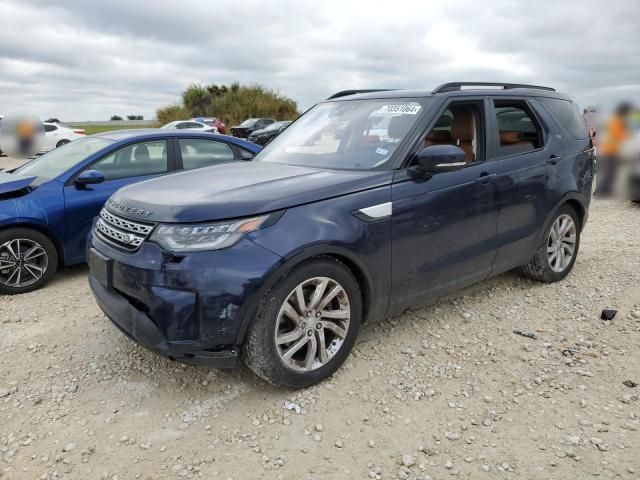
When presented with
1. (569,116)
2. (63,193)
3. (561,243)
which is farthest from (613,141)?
(63,193)

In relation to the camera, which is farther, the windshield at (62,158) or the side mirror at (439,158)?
the windshield at (62,158)

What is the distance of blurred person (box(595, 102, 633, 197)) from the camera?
247 inches

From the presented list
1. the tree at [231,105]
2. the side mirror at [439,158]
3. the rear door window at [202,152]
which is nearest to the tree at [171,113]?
the tree at [231,105]

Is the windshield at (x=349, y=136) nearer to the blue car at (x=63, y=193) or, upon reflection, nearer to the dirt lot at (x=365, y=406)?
the blue car at (x=63, y=193)

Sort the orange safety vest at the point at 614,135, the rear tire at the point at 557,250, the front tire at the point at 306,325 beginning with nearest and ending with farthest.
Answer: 1. the front tire at the point at 306,325
2. the rear tire at the point at 557,250
3. the orange safety vest at the point at 614,135

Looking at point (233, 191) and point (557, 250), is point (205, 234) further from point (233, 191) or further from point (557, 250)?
point (557, 250)

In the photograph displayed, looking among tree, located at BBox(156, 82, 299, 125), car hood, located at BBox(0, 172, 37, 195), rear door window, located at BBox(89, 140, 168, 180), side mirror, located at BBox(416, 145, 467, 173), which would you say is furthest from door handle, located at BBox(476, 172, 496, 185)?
tree, located at BBox(156, 82, 299, 125)

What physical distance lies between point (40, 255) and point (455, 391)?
398 centimetres

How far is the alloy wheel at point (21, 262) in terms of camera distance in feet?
15.8

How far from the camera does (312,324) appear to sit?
10.0ft

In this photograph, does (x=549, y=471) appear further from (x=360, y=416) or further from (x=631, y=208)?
(x=631, y=208)

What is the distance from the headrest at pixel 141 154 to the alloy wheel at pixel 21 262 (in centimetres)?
136

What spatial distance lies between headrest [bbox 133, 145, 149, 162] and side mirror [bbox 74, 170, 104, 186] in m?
0.60

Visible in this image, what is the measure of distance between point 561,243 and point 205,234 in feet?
11.4
